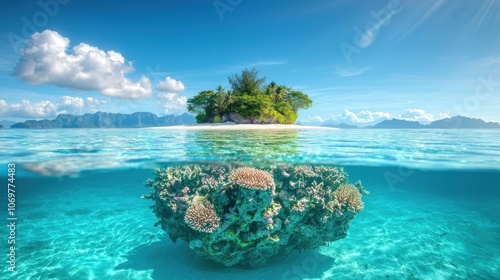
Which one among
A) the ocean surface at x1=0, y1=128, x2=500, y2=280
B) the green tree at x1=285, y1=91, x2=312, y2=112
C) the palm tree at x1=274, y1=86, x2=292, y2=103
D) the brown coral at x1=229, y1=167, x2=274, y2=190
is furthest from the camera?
the green tree at x1=285, y1=91, x2=312, y2=112

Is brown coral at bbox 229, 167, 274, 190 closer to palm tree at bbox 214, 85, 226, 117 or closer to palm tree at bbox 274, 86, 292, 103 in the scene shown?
palm tree at bbox 214, 85, 226, 117

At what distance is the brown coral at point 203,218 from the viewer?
694 cm

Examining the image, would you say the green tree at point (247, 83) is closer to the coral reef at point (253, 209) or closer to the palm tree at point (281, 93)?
the palm tree at point (281, 93)

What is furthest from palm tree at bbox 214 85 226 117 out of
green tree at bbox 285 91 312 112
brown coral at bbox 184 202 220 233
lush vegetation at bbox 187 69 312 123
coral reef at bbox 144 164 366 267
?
brown coral at bbox 184 202 220 233

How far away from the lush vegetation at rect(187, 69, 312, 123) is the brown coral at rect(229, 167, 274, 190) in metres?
32.6

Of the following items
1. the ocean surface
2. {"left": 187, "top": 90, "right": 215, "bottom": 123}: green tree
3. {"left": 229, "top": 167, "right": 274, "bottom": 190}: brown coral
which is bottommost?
the ocean surface

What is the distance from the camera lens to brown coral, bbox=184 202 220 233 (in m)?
6.94

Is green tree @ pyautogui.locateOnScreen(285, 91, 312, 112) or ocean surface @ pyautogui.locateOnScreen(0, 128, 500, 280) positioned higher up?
green tree @ pyautogui.locateOnScreen(285, 91, 312, 112)

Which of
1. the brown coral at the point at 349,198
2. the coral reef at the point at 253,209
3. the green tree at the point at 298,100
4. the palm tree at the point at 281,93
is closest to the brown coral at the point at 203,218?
the coral reef at the point at 253,209

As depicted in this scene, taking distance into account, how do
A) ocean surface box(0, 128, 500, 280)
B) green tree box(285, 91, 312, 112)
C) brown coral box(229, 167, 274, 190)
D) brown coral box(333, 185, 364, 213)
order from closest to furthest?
brown coral box(229, 167, 274, 190)
brown coral box(333, 185, 364, 213)
ocean surface box(0, 128, 500, 280)
green tree box(285, 91, 312, 112)

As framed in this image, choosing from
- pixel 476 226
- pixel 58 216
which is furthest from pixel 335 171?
pixel 58 216

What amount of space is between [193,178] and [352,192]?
5.46 meters

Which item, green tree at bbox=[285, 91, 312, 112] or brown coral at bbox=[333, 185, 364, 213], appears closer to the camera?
brown coral at bbox=[333, 185, 364, 213]

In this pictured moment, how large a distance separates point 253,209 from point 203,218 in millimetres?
1417
